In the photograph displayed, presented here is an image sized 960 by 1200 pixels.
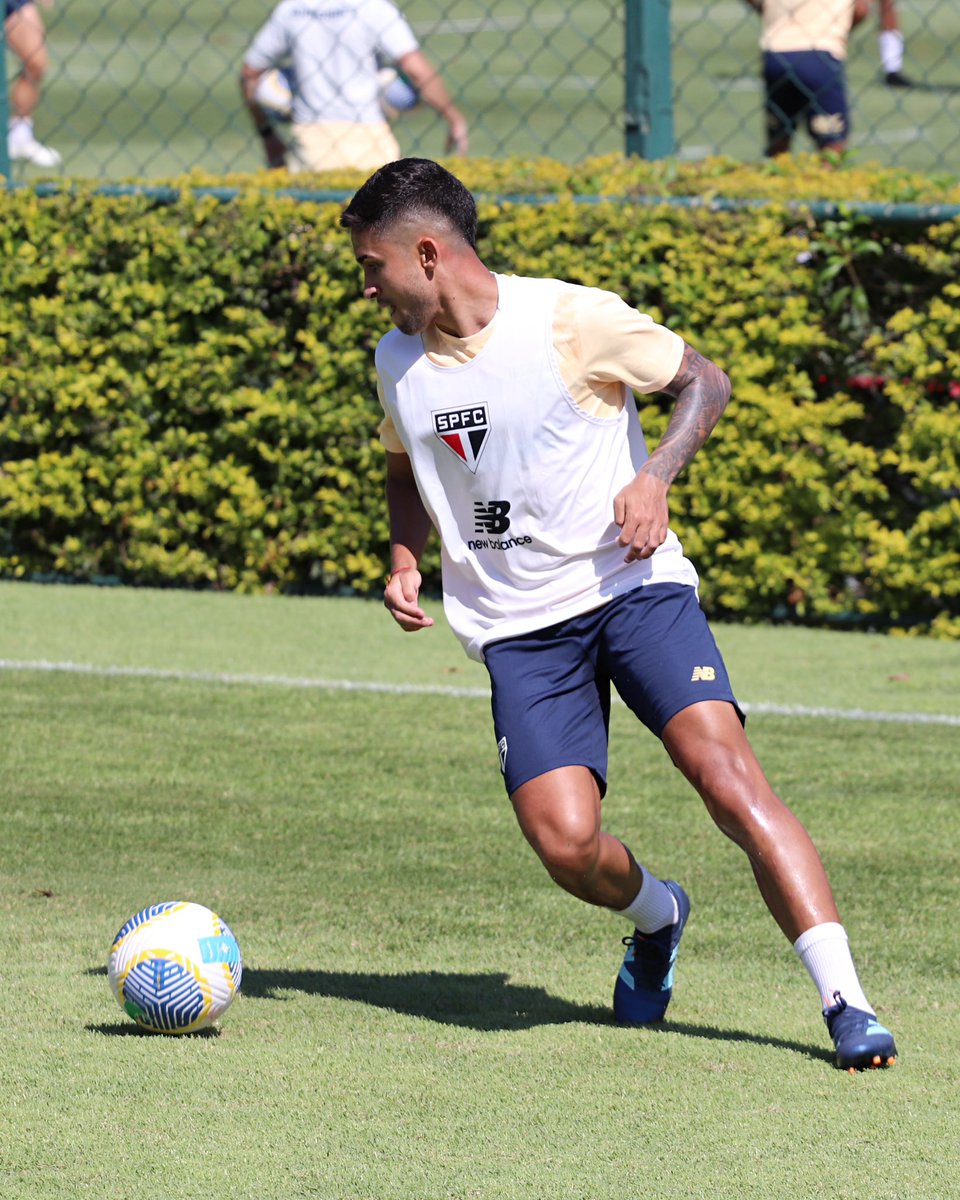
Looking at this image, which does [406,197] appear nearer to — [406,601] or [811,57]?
[406,601]

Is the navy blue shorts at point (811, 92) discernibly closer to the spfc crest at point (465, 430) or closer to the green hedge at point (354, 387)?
the green hedge at point (354, 387)

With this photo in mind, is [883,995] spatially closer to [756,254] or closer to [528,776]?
[528,776]

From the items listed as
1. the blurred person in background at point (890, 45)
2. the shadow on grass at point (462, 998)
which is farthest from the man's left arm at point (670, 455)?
the blurred person in background at point (890, 45)

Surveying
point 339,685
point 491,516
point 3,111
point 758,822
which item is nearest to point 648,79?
point 339,685

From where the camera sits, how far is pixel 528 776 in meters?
4.80

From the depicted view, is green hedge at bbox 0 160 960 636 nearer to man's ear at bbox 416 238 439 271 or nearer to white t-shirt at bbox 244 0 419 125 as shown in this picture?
white t-shirt at bbox 244 0 419 125

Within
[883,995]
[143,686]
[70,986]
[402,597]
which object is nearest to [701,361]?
[402,597]

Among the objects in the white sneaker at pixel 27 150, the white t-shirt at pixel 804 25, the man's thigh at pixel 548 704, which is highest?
the man's thigh at pixel 548 704

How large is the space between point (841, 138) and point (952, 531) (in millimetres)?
3626

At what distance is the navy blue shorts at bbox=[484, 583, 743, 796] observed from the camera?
4.73 meters

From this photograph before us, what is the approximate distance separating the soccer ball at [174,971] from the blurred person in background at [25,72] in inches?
334

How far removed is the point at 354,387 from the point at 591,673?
19.7 feet

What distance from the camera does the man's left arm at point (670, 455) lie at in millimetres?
4562

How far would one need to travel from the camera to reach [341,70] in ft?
40.2
